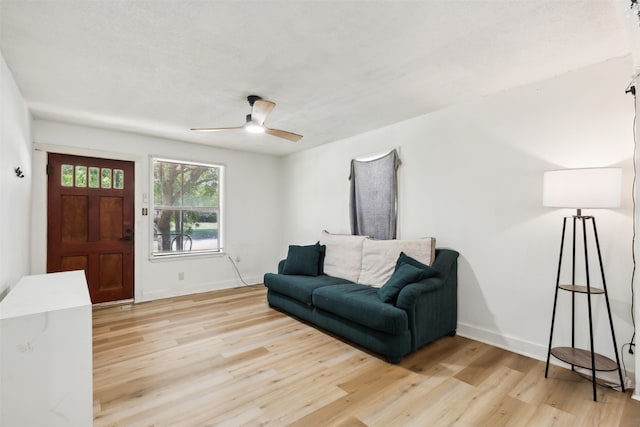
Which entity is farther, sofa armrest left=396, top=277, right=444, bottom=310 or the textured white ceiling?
sofa armrest left=396, top=277, right=444, bottom=310

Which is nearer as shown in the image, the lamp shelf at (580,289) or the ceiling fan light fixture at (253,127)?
the lamp shelf at (580,289)

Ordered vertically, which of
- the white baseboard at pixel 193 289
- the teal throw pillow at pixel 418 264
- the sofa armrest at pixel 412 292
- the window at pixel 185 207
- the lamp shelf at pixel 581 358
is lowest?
the white baseboard at pixel 193 289

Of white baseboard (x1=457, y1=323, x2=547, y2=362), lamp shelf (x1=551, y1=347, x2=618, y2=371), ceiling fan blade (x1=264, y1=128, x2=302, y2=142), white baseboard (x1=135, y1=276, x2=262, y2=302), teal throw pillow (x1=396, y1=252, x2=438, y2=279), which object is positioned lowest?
white baseboard (x1=457, y1=323, x2=547, y2=362)

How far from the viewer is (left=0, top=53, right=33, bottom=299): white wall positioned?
2.21 metres

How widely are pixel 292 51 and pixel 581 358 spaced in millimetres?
3065

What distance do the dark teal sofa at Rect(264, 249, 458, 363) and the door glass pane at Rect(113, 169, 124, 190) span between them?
2.78 meters

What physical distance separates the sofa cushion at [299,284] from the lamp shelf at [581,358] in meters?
2.09

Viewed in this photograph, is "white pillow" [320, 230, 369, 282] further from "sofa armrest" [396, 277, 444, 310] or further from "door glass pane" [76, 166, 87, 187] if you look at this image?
"door glass pane" [76, 166, 87, 187]

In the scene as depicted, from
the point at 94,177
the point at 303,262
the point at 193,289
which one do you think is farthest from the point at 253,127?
the point at 193,289

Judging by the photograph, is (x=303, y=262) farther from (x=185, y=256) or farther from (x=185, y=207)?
(x=185, y=207)

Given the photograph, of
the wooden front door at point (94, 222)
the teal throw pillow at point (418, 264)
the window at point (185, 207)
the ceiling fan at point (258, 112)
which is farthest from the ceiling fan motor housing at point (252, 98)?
the wooden front door at point (94, 222)

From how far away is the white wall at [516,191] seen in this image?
231 cm

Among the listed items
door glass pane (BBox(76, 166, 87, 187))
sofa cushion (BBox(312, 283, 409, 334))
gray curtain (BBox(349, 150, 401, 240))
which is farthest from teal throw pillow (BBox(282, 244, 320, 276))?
door glass pane (BBox(76, 166, 87, 187))

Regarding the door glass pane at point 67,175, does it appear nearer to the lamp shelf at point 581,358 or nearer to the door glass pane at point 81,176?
the door glass pane at point 81,176
